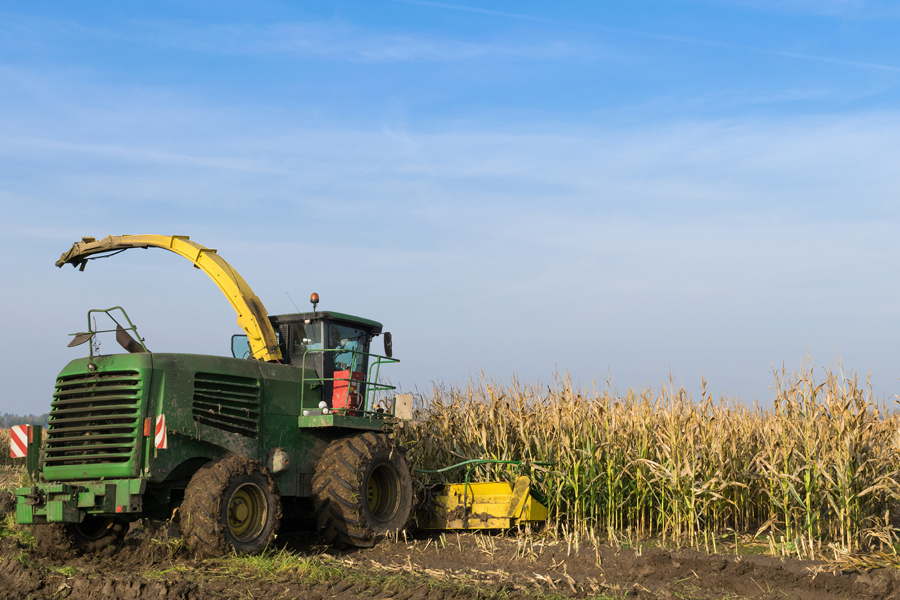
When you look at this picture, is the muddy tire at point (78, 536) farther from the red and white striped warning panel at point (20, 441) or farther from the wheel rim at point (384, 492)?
the wheel rim at point (384, 492)

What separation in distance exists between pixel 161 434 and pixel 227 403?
37.1 inches

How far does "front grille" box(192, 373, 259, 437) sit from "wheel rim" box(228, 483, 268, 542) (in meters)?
0.74

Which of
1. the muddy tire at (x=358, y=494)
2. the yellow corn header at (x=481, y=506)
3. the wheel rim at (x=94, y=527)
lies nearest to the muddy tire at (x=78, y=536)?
the wheel rim at (x=94, y=527)

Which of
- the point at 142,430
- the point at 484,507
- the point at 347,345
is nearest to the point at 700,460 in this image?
the point at 484,507

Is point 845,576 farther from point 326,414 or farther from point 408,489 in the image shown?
point 326,414

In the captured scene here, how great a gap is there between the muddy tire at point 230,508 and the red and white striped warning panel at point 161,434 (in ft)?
1.28

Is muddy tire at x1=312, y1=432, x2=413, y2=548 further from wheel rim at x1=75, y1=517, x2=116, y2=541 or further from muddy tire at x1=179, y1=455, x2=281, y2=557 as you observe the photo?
wheel rim at x1=75, y1=517, x2=116, y2=541

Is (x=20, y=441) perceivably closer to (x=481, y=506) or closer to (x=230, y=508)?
(x=230, y=508)

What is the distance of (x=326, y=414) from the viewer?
8.74m

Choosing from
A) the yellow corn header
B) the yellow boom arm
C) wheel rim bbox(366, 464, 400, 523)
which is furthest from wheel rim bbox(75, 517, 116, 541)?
the yellow corn header

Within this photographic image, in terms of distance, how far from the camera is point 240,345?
9.77m

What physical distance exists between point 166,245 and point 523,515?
17.7 feet

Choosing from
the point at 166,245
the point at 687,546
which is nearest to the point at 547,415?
the point at 687,546

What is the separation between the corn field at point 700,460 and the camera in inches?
332
